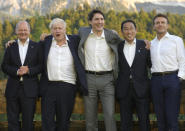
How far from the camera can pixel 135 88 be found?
3486 millimetres

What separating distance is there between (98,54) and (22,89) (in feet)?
3.42

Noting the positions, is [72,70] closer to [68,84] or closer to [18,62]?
[68,84]

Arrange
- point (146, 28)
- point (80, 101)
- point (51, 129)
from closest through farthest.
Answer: point (51, 129) < point (80, 101) < point (146, 28)

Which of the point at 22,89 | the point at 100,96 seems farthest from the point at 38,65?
the point at 100,96

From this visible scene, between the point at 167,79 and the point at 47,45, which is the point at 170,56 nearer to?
the point at 167,79

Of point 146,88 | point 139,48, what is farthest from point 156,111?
point 139,48

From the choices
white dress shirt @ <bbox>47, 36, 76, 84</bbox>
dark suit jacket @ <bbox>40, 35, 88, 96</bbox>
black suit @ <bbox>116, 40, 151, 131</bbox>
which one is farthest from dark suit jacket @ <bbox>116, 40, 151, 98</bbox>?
white dress shirt @ <bbox>47, 36, 76, 84</bbox>

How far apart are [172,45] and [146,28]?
8045 centimetres

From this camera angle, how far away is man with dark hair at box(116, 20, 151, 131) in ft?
11.5

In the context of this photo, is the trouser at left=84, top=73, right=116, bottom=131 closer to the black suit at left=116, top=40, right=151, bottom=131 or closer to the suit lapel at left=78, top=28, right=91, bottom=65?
the black suit at left=116, top=40, right=151, bottom=131

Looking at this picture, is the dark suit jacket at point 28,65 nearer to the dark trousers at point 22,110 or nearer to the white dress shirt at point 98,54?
the dark trousers at point 22,110

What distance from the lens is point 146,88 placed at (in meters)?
3.53

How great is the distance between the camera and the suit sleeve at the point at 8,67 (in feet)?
11.4

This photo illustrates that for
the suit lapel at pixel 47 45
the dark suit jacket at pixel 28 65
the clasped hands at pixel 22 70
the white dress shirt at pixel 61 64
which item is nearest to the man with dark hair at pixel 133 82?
the white dress shirt at pixel 61 64
